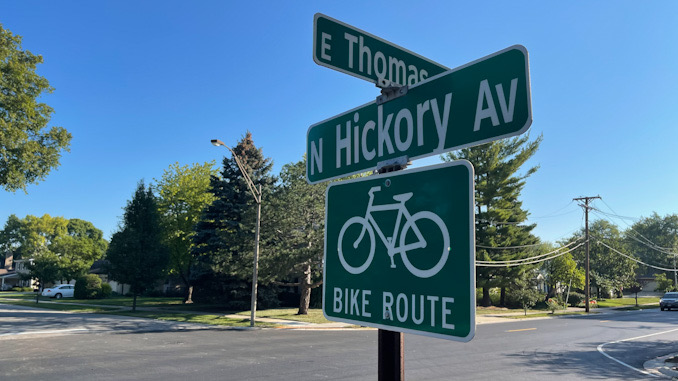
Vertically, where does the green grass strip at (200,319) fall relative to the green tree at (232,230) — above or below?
below

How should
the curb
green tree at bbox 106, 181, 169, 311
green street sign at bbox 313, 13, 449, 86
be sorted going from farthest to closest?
green tree at bbox 106, 181, 169, 311, the curb, green street sign at bbox 313, 13, 449, 86

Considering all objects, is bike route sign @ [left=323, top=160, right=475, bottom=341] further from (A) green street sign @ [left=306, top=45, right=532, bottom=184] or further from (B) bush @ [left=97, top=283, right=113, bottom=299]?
(B) bush @ [left=97, top=283, right=113, bottom=299]

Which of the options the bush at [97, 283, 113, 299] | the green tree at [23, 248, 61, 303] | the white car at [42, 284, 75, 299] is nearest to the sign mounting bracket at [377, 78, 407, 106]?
the green tree at [23, 248, 61, 303]

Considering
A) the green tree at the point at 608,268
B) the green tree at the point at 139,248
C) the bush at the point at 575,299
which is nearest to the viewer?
the green tree at the point at 139,248

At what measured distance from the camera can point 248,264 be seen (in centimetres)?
2525

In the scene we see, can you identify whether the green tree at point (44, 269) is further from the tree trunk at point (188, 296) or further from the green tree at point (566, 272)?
the green tree at point (566, 272)

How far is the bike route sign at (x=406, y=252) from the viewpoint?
1.50 m

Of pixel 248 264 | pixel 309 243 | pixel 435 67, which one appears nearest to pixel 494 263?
pixel 309 243

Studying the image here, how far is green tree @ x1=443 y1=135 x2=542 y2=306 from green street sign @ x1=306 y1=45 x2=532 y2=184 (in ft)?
119

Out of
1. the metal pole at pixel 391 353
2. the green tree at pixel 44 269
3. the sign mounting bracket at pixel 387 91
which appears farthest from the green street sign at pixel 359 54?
the green tree at pixel 44 269

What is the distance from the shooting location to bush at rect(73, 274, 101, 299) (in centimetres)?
4319

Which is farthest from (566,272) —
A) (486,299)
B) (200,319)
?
(200,319)

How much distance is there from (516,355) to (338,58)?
14108 millimetres

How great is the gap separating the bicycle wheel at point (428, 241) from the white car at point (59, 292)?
52.8 m
